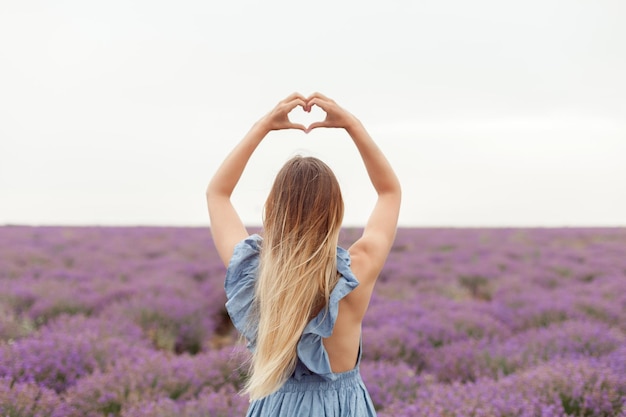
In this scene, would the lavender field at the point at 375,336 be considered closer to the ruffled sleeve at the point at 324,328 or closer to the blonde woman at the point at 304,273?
the blonde woman at the point at 304,273

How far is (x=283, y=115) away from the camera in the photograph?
78.5 inches

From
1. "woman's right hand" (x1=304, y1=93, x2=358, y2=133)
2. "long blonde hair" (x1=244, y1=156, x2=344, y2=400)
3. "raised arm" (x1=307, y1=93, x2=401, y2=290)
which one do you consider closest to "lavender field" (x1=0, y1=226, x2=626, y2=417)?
"raised arm" (x1=307, y1=93, x2=401, y2=290)

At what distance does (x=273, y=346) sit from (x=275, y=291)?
167 millimetres

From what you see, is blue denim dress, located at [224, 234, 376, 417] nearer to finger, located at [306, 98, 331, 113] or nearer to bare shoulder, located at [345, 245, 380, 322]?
bare shoulder, located at [345, 245, 380, 322]

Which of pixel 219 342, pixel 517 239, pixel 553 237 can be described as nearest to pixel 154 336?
pixel 219 342

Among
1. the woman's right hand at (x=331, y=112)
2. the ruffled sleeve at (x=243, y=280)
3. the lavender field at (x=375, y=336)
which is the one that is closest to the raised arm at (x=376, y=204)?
the woman's right hand at (x=331, y=112)

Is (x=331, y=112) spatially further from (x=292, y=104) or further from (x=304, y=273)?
(x=304, y=273)

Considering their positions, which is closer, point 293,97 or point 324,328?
point 324,328

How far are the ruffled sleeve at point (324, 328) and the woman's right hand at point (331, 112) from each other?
0.43 meters

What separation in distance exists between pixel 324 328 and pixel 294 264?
8.2 inches

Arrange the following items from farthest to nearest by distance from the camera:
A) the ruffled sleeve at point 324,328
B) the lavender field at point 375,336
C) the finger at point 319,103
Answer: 1. the lavender field at point 375,336
2. the finger at point 319,103
3. the ruffled sleeve at point 324,328

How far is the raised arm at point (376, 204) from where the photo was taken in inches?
72.9

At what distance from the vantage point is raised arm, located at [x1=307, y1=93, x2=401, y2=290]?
185 centimetres

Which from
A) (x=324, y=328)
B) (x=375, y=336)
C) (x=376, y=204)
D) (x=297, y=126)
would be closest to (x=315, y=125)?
(x=297, y=126)
